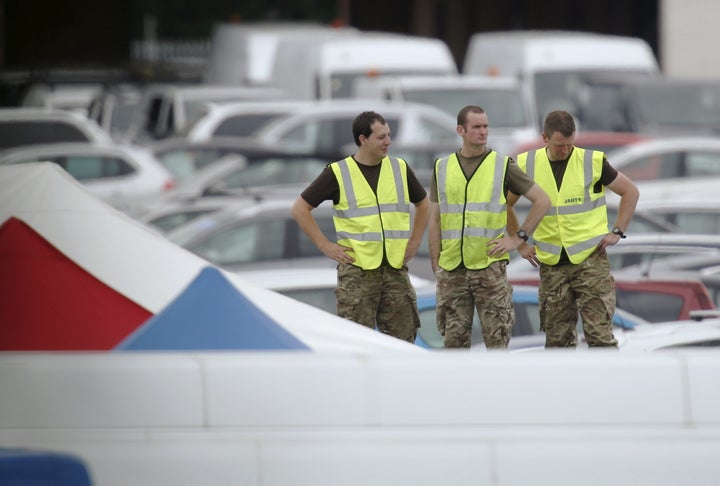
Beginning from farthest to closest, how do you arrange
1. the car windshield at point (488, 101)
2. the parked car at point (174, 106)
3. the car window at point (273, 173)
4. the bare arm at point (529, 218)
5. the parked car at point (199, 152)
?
the parked car at point (174, 106)
the car windshield at point (488, 101)
the parked car at point (199, 152)
the car window at point (273, 173)
the bare arm at point (529, 218)

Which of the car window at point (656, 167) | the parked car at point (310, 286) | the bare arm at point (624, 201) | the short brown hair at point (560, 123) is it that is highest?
the short brown hair at point (560, 123)

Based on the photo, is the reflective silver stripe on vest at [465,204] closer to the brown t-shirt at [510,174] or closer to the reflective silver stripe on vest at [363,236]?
the brown t-shirt at [510,174]

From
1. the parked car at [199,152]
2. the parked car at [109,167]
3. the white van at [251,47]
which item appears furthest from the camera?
the white van at [251,47]

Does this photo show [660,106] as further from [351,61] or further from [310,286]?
[310,286]

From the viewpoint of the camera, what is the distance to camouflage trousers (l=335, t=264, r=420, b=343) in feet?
24.8

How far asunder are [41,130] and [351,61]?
595cm

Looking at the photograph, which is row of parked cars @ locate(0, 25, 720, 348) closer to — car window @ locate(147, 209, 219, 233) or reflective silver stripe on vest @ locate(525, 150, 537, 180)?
→ car window @ locate(147, 209, 219, 233)

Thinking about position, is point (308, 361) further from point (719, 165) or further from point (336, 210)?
point (719, 165)

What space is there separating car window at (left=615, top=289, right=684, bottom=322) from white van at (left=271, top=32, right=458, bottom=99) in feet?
49.7

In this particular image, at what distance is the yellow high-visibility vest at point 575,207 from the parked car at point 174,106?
1737 cm

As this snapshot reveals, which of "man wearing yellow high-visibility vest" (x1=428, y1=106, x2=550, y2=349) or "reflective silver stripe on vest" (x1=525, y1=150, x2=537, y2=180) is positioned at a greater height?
"reflective silver stripe on vest" (x1=525, y1=150, x2=537, y2=180)

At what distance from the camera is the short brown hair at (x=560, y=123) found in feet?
23.9

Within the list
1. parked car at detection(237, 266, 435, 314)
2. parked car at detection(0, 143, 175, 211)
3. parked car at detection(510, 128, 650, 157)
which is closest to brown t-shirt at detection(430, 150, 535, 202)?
A: parked car at detection(237, 266, 435, 314)

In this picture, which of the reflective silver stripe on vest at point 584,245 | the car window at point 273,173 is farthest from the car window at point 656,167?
the reflective silver stripe on vest at point 584,245
